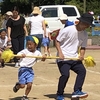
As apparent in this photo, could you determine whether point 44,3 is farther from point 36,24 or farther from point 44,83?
point 44,83

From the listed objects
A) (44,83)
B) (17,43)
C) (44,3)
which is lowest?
(44,3)

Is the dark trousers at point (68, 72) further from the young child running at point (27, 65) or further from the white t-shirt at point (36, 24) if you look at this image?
the white t-shirt at point (36, 24)

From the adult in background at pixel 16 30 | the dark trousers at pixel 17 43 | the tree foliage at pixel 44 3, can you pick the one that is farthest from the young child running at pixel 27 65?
the tree foliage at pixel 44 3

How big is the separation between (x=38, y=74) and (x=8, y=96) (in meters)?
2.77

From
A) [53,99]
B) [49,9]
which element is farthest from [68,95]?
[49,9]

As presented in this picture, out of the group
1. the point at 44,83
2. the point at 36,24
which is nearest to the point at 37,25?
the point at 36,24

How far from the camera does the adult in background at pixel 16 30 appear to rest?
11156mm

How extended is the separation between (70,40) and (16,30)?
4.62 meters

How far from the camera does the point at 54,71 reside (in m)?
10.5

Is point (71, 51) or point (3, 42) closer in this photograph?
point (71, 51)

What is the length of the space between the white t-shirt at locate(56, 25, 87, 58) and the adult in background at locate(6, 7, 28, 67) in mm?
4439

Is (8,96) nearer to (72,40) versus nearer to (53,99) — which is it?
(53,99)

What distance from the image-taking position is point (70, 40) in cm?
682

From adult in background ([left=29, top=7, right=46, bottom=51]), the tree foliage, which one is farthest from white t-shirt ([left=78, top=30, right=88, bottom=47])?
the tree foliage
